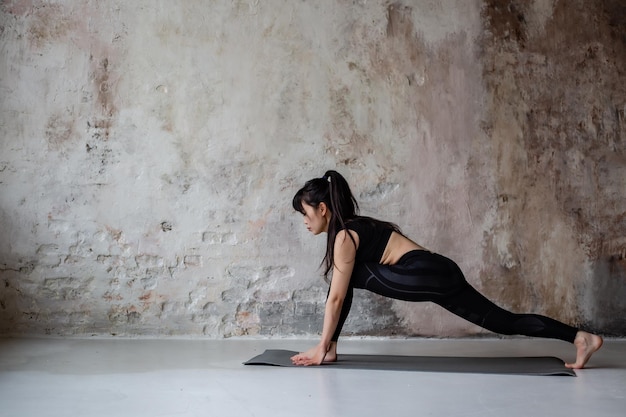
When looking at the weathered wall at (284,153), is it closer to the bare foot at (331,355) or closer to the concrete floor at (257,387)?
the concrete floor at (257,387)

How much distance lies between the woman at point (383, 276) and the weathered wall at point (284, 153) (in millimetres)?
1119

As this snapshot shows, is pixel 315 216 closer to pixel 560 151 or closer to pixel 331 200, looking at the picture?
pixel 331 200

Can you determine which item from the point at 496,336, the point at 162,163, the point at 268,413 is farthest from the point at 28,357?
the point at 496,336

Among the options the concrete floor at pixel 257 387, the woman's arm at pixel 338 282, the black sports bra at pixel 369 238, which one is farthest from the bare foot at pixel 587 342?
the woman's arm at pixel 338 282

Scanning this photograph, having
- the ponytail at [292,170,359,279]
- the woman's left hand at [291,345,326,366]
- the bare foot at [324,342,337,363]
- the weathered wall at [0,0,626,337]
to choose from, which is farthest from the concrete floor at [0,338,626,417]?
the ponytail at [292,170,359,279]

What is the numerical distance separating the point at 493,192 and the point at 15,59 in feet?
10.9

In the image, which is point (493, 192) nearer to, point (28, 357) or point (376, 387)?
point (376, 387)

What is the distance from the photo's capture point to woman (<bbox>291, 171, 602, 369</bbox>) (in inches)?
144

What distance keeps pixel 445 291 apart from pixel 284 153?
1711mm

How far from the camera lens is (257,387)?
3.30 m

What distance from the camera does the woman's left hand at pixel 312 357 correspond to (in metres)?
3.77

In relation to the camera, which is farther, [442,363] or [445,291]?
[442,363]

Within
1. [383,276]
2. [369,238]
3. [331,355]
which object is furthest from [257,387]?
[369,238]

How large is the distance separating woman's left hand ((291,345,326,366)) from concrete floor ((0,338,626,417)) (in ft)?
0.23
